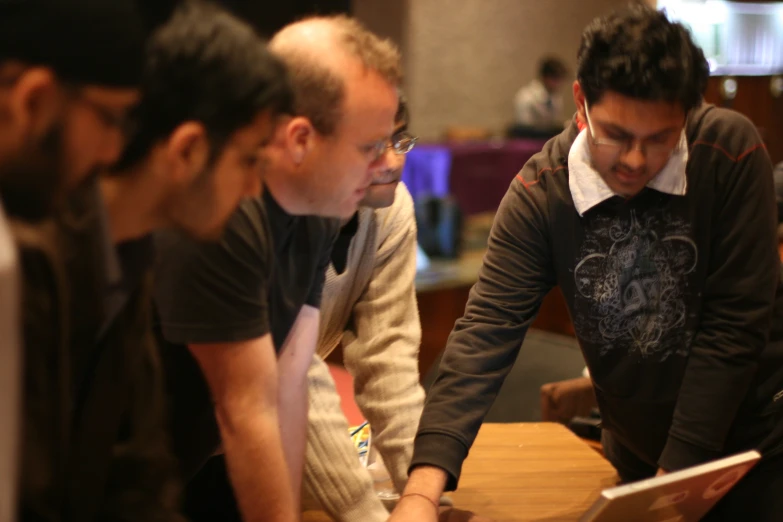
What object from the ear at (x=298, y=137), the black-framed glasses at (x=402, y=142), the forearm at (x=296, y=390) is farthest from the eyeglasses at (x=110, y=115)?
the black-framed glasses at (x=402, y=142)

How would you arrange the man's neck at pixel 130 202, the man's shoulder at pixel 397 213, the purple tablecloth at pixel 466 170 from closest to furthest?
1. the man's neck at pixel 130 202
2. the man's shoulder at pixel 397 213
3. the purple tablecloth at pixel 466 170

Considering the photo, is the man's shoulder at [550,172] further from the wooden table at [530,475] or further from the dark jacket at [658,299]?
the wooden table at [530,475]

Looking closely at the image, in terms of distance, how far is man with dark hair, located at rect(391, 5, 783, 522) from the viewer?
138 cm

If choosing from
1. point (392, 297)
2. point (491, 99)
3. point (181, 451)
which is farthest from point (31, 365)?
point (491, 99)

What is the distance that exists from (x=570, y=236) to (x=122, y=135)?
866 millimetres

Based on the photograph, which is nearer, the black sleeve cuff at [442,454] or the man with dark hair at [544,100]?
the black sleeve cuff at [442,454]

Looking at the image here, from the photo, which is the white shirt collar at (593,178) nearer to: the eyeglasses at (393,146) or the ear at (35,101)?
the eyeglasses at (393,146)

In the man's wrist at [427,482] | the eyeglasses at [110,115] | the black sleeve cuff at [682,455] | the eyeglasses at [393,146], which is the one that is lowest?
the black sleeve cuff at [682,455]

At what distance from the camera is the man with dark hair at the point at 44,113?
0.65 metres

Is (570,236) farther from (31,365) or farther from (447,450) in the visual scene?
(31,365)

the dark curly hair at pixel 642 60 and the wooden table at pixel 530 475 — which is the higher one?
the dark curly hair at pixel 642 60

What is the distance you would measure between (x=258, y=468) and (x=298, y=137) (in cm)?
41

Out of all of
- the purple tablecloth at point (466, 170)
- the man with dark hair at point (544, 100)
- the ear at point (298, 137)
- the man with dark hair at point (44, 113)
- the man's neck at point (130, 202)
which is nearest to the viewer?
the man with dark hair at point (44, 113)

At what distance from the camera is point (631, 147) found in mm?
1341
